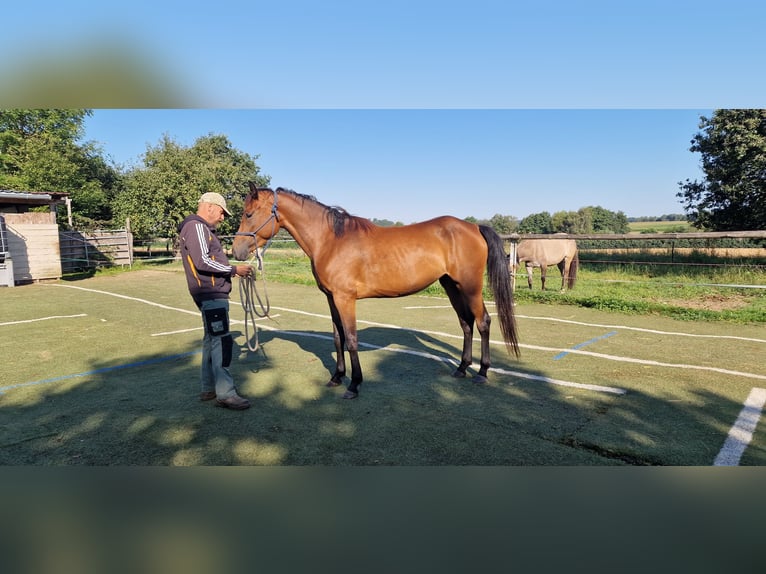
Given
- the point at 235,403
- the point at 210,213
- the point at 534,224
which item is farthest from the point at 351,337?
the point at 534,224

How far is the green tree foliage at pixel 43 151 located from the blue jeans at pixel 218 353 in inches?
407

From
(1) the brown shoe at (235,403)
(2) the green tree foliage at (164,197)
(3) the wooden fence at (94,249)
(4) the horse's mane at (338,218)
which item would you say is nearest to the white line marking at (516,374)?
(4) the horse's mane at (338,218)

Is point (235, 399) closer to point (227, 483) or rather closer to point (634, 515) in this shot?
point (227, 483)

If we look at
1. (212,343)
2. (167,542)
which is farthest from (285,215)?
(167,542)

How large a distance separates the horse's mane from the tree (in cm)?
1168

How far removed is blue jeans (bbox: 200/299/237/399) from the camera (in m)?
3.17

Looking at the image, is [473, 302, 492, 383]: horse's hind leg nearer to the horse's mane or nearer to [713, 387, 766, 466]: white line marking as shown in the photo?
the horse's mane

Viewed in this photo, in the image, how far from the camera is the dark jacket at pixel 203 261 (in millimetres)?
3051

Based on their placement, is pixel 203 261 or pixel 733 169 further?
pixel 733 169

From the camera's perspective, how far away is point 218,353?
129 inches

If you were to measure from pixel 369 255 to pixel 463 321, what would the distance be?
1.26m

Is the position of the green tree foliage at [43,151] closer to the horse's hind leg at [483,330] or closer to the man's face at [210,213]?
the man's face at [210,213]

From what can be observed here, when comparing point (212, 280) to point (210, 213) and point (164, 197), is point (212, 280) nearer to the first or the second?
point (210, 213)
